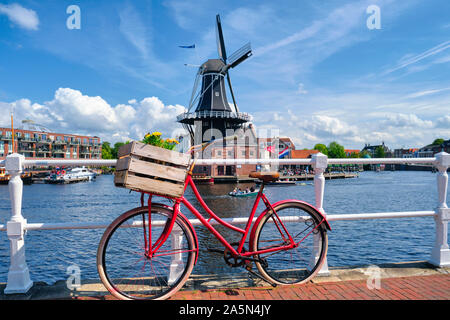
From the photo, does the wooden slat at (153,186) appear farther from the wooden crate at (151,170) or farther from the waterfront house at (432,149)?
the waterfront house at (432,149)

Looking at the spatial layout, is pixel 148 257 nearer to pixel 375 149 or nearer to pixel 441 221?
pixel 441 221

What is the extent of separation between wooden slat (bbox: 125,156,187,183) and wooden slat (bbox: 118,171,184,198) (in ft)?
0.16

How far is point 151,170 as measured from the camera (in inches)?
94.3

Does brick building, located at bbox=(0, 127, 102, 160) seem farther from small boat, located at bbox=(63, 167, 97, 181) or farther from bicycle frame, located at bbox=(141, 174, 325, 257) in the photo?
bicycle frame, located at bbox=(141, 174, 325, 257)

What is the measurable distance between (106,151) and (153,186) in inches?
4668

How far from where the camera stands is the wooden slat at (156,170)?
→ 2.34 metres

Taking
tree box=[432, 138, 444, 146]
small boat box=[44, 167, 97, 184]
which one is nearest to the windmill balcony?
small boat box=[44, 167, 97, 184]

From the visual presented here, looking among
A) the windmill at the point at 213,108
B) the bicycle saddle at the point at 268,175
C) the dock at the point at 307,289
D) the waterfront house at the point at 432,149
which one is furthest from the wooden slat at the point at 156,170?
the waterfront house at the point at 432,149

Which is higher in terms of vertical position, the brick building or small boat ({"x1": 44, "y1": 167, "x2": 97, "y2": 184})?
→ the brick building

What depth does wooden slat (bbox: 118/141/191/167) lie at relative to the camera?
7.86 feet

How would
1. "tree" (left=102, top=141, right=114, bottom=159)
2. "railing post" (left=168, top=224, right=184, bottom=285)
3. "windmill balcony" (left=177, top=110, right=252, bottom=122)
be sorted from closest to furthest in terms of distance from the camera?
1. "railing post" (left=168, top=224, right=184, bottom=285)
2. "windmill balcony" (left=177, top=110, right=252, bottom=122)
3. "tree" (left=102, top=141, right=114, bottom=159)

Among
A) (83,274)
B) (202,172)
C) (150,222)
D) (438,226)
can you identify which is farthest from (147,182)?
(202,172)

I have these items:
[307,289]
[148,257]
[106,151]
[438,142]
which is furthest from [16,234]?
[438,142]
